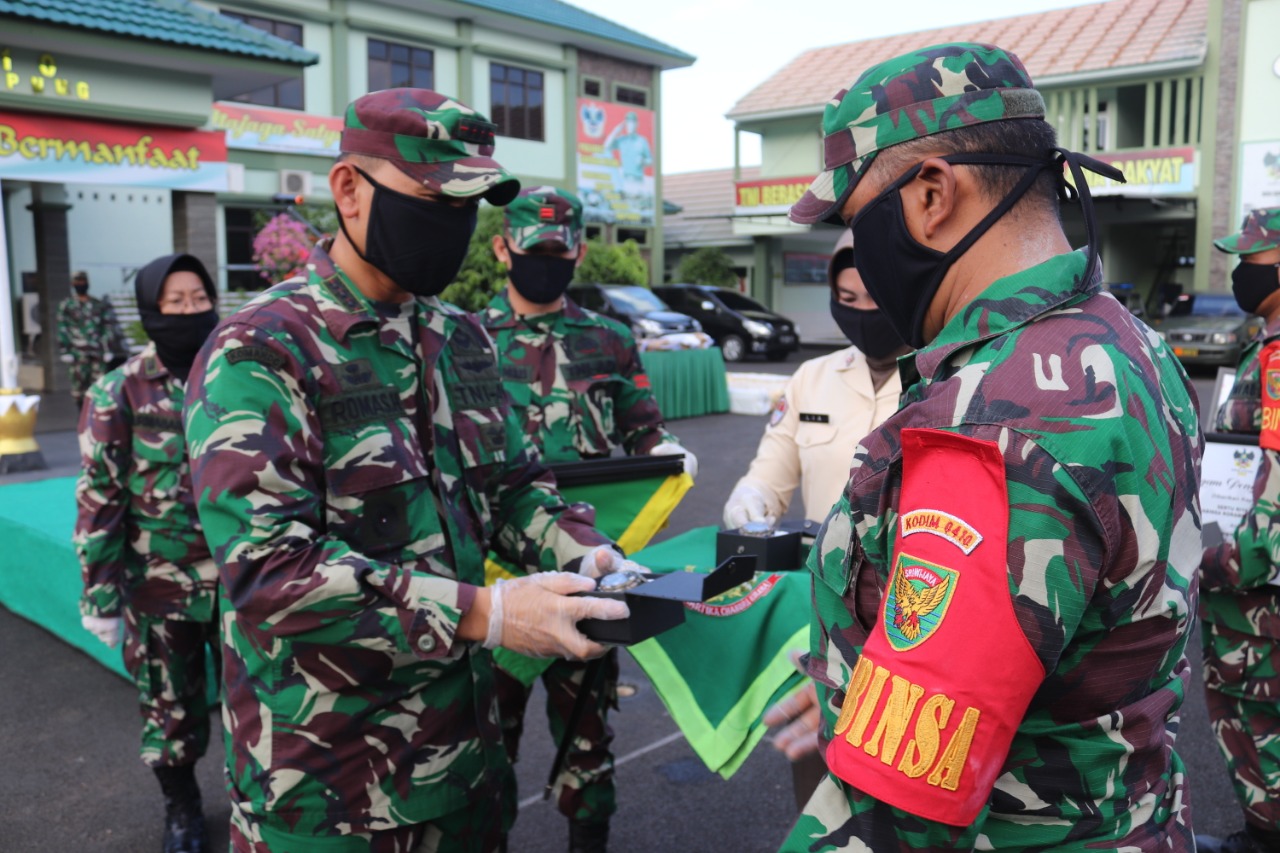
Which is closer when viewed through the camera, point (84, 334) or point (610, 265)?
point (84, 334)

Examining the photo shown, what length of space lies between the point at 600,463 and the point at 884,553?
2496 millimetres

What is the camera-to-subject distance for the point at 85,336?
37.9ft

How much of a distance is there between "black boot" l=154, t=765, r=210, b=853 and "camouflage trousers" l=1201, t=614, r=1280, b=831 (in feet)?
11.0

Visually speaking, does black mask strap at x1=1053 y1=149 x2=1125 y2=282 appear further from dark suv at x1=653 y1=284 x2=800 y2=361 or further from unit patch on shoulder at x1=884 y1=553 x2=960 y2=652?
dark suv at x1=653 y1=284 x2=800 y2=361

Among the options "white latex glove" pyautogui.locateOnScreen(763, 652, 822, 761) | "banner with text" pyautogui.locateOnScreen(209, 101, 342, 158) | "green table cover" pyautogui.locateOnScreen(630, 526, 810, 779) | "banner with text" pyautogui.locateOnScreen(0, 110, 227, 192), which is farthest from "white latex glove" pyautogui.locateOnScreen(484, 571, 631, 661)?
"banner with text" pyautogui.locateOnScreen(209, 101, 342, 158)

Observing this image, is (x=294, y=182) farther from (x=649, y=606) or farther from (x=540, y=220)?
(x=649, y=606)

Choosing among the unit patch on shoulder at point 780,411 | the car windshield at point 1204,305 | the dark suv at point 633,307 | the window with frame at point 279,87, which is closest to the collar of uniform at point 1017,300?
the unit patch on shoulder at point 780,411

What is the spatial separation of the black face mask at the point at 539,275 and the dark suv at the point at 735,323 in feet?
53.0

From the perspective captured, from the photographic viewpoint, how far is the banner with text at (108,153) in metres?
10.1

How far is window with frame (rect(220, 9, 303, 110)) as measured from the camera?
18.6 m

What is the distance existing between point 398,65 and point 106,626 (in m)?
19.3

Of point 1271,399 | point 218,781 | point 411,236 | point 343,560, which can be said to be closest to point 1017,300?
point 343,560

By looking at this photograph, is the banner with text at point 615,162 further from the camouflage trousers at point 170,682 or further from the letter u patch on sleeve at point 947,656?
the letter u patch on sleeve at point 947,656

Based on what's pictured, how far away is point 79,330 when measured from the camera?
11547mm
